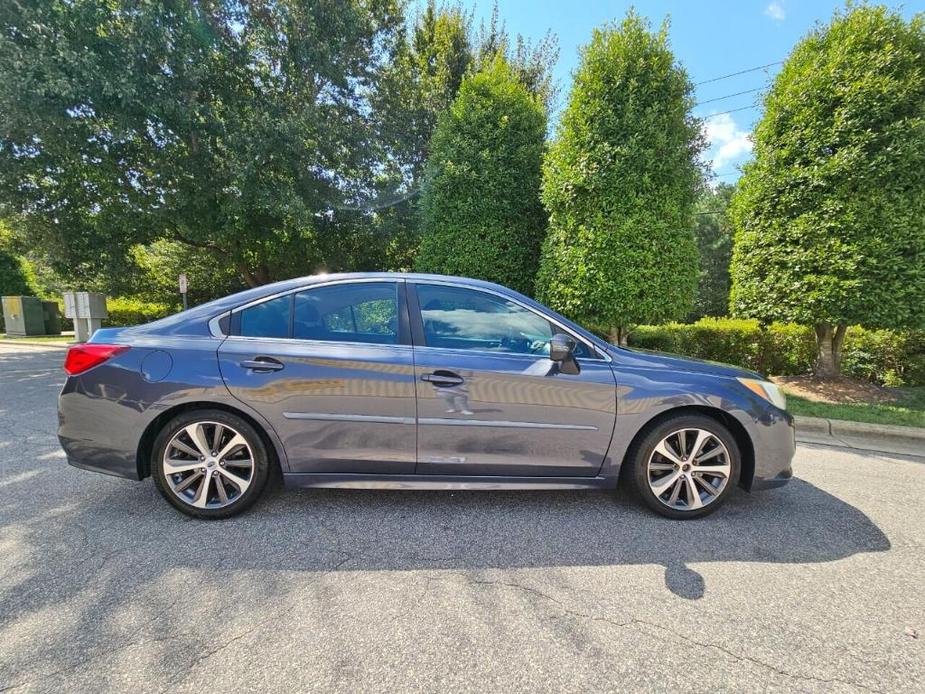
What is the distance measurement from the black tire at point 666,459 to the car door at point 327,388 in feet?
4.89

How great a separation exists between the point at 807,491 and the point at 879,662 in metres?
1.86

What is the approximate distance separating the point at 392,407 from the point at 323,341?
63cm

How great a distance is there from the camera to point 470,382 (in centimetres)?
262

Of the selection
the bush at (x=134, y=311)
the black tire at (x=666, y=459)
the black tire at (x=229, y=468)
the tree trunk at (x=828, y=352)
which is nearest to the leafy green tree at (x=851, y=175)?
the tree trunk at (x=828, y=352)

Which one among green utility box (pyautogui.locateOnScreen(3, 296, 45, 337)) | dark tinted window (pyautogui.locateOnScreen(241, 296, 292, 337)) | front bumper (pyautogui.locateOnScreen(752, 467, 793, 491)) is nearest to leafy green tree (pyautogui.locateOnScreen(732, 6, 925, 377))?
front bumper (pyautogui.locateOnScreen(752, 467, 793, 491))

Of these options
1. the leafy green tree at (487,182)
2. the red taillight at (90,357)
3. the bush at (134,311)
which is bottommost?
the red taillight at (90,357)

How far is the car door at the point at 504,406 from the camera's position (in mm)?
2621

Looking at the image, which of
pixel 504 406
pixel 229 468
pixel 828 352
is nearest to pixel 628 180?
pixel 828 352

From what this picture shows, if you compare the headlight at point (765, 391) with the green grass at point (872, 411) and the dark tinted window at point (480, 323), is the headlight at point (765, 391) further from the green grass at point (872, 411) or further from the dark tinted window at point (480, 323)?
the green grass at point (872, 411)

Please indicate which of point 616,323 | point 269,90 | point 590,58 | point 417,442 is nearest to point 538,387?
point 417,442

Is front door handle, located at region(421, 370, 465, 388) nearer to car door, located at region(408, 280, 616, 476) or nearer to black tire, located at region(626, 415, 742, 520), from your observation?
car door, located at region(408, 280, 616, 476)

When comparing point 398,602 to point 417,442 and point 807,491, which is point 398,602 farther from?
point 807,491

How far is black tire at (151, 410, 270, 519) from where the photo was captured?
260 cm

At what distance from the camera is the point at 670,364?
2838mm
